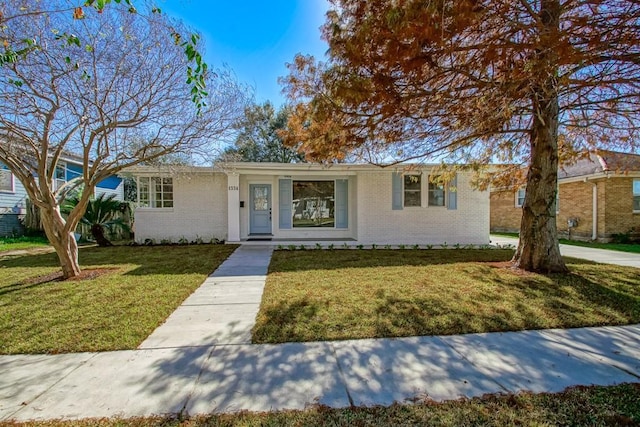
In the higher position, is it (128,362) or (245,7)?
(245,7)

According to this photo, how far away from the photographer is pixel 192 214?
40.4 ft

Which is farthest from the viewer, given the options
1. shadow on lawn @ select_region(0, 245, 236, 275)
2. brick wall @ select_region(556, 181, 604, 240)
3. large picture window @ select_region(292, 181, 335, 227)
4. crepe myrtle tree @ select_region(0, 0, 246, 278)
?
brick wall @ select_region(556, 181, 604, 240)

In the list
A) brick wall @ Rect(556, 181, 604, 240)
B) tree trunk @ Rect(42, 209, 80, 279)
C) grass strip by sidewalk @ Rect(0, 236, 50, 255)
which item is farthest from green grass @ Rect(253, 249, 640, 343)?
grass strip by sidewalk @ Rect(0, 236, 50, 255)

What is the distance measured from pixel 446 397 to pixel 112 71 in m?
7.33

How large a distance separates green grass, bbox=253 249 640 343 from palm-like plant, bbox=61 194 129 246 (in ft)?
26.0

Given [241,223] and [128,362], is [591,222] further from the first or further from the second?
[128,362]

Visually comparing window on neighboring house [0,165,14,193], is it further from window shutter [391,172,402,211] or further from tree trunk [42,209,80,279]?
window shutter [391,172,402,211]

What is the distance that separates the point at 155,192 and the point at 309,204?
6.09 meters

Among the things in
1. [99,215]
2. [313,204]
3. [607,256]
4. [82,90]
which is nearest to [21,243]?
[99,215]

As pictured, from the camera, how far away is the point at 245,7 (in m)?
7.08

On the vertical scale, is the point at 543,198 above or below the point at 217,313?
above

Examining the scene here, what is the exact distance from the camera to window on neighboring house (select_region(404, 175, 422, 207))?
480 inches

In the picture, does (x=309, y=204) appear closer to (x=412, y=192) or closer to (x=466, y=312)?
(x=412, y=192)

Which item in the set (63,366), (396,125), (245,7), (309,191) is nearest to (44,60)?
(245,7)
